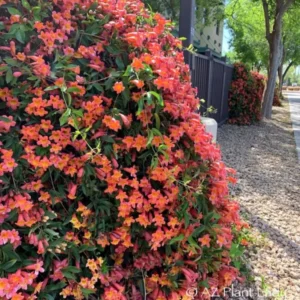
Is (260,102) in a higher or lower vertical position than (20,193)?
lower

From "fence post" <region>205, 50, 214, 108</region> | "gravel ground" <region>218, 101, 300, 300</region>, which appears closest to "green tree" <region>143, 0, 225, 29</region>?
"fence post" <region>205, 50, 214, 108</region>

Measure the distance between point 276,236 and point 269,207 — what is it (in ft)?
2.59

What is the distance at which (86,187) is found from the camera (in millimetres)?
1764

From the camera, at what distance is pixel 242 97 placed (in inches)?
435

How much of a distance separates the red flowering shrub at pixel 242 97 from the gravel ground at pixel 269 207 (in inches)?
91.3

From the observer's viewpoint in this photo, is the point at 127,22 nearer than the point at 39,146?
No

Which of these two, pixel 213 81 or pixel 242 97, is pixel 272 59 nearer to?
pixel 242 97

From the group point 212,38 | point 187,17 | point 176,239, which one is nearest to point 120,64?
point 176,239

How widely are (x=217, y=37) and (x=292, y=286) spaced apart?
30373 mm

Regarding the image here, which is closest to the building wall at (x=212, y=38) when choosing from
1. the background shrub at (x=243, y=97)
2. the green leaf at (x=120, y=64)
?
the background shrub at (x=243, y=97)

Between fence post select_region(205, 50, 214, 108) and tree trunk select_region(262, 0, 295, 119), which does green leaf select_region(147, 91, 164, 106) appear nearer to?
fence post select_region(205, 50, 214, 108)

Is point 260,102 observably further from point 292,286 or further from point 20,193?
point 20,193

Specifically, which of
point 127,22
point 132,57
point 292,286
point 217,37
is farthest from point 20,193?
point 217,37

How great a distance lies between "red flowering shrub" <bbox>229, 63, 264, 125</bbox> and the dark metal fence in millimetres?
208
